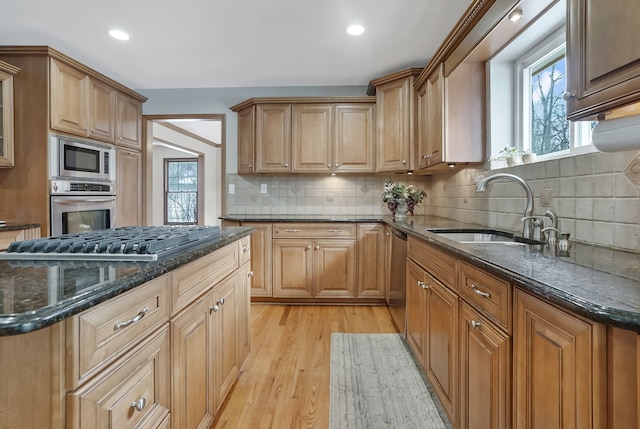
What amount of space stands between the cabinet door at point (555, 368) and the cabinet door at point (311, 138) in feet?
9.44

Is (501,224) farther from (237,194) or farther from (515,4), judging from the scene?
(237,194)

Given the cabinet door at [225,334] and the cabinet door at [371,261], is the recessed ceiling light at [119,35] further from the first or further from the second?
the cabinet door at [371,261]

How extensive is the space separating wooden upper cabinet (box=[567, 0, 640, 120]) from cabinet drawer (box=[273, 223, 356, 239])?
235cm

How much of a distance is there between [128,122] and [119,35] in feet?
3.88

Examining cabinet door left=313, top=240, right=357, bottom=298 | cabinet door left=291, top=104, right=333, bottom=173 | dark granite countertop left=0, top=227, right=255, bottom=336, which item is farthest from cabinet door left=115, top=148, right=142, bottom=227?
dark granite countertop left=0, top=227, right=255, bottom=336

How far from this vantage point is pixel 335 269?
336 centimetres

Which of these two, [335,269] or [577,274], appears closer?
[577,274]

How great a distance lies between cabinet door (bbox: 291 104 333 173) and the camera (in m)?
3.61

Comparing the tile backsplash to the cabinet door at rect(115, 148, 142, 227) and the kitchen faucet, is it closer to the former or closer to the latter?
the kitchen faucet

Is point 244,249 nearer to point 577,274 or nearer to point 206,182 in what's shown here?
point 577,274

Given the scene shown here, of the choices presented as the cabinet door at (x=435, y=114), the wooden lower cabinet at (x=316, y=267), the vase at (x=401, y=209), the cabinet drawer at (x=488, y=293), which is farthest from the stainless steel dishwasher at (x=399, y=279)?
the cabinet drawer at (x=488, y=293)

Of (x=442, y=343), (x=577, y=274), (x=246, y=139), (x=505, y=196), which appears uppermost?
(x=246, y=139)

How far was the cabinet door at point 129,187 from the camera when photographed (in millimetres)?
3564

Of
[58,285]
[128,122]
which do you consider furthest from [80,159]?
[58,285]
